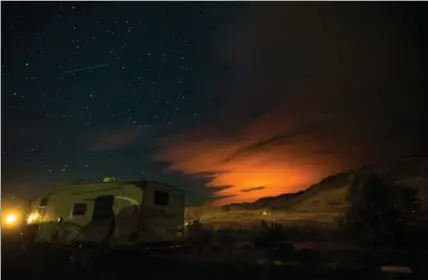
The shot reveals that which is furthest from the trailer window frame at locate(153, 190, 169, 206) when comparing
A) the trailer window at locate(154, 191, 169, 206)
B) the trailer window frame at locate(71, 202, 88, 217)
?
the trailer window frame at locate(71, 202, 88, 217)

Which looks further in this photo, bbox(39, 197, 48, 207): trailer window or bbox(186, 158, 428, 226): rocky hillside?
bbox(39, 197, 48, 207): trailer window

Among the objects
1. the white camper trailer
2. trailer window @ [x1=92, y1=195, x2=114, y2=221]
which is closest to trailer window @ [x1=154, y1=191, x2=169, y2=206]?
the white camper trailer

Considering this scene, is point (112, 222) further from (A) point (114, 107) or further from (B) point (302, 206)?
(B) point (302, 206)

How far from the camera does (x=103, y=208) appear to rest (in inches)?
98.7

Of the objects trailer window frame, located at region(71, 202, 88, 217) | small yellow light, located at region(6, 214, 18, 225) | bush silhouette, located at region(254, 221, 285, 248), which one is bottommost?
bush silhouette, located at region(254, 221, 285, 248)

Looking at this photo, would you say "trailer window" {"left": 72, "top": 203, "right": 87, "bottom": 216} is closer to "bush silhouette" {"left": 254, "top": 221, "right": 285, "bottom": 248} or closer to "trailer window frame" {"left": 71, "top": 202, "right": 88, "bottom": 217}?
"trailer window frame" {"left": 71, "top": 202, "right": 88, "bottom": 217}

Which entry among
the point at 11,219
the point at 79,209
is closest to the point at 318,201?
the point at 79,209

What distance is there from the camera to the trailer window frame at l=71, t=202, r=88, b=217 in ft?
8.32

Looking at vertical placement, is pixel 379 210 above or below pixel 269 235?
above

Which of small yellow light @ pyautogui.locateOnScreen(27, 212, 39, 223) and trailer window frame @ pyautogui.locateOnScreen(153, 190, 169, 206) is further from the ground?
trailer window frame @ pyautogui.locateOnScreen(153, 190, 169, 206)

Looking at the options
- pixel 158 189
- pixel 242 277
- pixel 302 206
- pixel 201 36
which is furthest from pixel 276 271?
pixel 201 36

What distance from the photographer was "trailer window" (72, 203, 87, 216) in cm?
254

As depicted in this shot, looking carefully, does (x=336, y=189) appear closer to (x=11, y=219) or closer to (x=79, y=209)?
(x=79, y=209)

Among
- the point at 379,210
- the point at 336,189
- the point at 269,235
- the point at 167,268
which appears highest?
the point at 336,189
